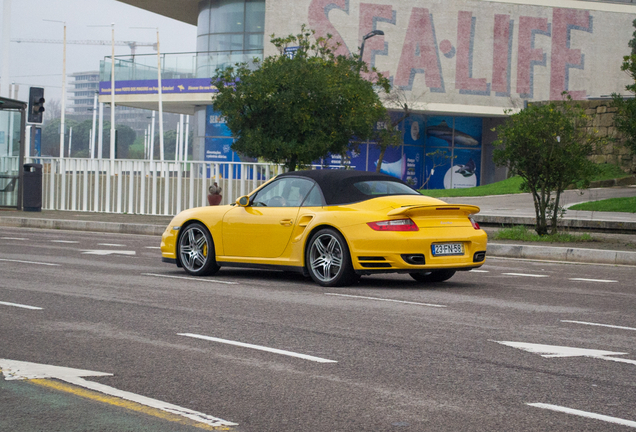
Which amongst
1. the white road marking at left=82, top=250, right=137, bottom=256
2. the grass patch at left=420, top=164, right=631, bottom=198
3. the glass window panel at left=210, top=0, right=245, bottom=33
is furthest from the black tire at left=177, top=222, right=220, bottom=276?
the glass window panel at left=210, top=0, right=245, bottom=33

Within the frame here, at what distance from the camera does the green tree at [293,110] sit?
2325cm

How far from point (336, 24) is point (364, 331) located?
47405mm

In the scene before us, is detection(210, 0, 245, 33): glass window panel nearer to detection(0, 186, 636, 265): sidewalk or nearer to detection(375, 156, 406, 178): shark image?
detection(375, 156, 406, 178): shark image

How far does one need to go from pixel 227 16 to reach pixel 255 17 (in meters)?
2.05

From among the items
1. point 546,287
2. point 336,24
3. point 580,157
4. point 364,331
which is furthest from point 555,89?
point 364,331

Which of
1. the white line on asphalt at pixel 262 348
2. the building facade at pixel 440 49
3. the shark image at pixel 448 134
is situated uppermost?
the building facade at pixel 440 49

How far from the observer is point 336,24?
174 ft

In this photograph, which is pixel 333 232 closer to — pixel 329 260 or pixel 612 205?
pixel 329 260

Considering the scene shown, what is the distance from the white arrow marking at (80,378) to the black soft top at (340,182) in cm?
550

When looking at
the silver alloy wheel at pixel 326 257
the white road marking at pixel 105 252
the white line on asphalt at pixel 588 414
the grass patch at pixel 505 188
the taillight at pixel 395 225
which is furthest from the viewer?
the grass patch at pixel 505 188

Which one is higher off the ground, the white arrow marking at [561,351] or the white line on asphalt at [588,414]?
the white arrow marking at [561,351]

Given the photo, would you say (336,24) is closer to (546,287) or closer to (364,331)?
(546,287)

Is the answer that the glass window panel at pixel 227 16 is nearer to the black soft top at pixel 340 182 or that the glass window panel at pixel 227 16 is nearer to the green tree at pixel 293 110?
the green tree at pixel 293 110

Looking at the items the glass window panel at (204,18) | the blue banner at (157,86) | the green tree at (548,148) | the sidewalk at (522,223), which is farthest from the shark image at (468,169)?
the green tree at (548,148)
